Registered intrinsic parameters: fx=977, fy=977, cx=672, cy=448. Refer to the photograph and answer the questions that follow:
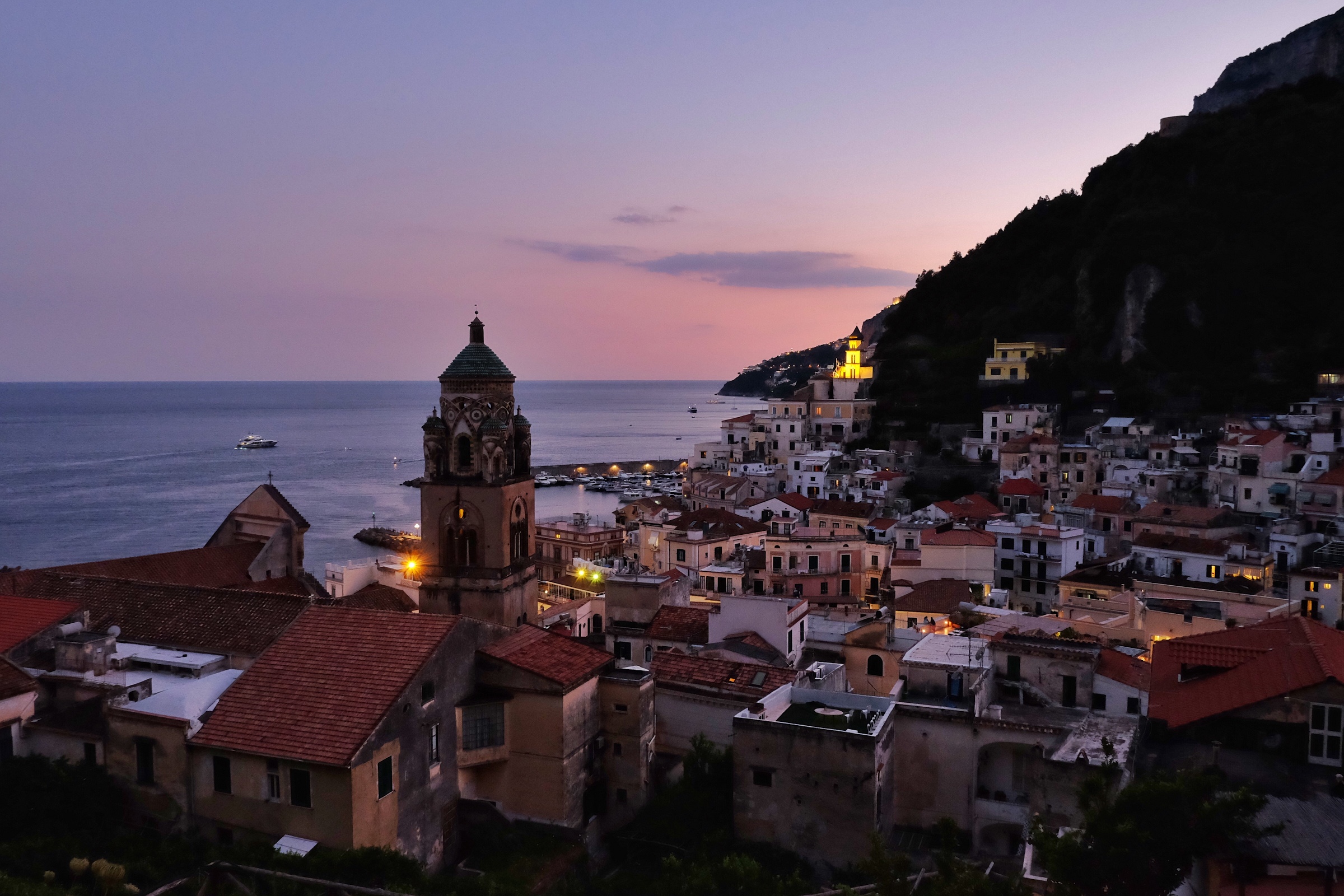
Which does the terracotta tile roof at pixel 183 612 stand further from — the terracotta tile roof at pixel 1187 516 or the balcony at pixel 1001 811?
the terracotta tile roof at pixel 1187 516

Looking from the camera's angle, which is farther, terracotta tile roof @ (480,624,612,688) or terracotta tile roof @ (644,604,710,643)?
terracotta tile roof @ (644,604,710,643)

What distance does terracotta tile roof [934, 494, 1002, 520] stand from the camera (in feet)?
154

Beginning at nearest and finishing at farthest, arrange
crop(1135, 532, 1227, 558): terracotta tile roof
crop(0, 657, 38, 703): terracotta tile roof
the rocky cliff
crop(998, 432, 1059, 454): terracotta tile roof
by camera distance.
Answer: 1. crop(0, 657, 38, 703): terracotta tile roof
2. crop(1135, 532, 1227, 558): terracotta tile roof
3. crop(998, 432, 1059, 454): terracotta tile roof
4. the rocky cliff

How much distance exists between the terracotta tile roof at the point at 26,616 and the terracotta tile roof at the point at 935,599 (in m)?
23.7

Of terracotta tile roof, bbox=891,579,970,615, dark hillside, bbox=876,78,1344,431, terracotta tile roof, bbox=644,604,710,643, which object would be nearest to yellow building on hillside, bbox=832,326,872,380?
dark hillside, bbox=876,78,1344,431

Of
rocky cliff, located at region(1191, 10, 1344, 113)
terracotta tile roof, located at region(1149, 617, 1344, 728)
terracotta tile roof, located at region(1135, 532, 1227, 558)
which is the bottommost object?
terracotta tile roof, located at region(1135, 532, 1227, 558)

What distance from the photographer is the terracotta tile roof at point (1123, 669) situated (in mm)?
19016

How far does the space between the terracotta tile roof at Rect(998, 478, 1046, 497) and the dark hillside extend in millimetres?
14295

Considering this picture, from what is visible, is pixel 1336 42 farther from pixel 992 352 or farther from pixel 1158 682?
pixel 1158 682

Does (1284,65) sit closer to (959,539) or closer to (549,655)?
(959,539)

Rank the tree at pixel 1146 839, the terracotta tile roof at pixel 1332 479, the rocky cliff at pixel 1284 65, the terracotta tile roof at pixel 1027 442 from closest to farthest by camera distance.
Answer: the tree at pixel 1146 839
the terracotta tile roof at pixel 1332 479
the terracotta tile roof at pixel 1027 442
the rocky cliff at pixel 1284 65

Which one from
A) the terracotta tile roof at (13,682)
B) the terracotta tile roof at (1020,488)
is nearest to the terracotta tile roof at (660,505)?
the terracotta tile roof at (1020,488)

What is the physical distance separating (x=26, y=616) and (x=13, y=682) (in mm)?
2343

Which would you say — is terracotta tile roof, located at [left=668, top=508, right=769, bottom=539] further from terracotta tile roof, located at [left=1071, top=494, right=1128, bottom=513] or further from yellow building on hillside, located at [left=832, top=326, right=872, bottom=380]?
yellow building on hillside, located at [left=832, top=326, right=872, bottom=380]
